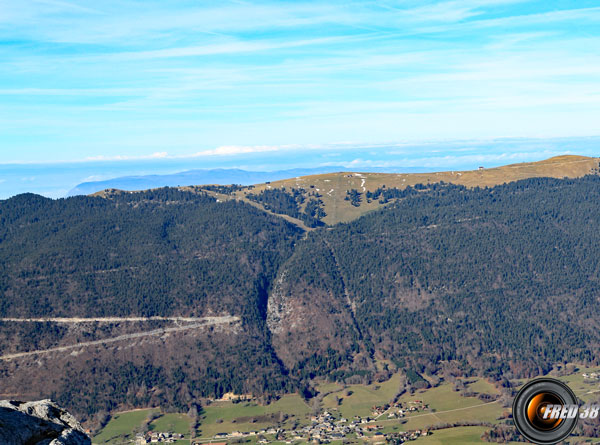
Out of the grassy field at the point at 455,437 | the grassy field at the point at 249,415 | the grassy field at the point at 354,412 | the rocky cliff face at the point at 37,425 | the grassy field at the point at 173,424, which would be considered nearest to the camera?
the rocky cliff face at the point at 37,425

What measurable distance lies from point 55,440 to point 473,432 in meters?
133

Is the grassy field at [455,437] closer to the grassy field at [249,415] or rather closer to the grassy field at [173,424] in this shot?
the grassy field at [249,415]

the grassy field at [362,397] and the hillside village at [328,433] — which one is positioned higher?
the hillside village at [328,433]

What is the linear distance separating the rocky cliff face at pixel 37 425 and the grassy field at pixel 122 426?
132390 millimetres

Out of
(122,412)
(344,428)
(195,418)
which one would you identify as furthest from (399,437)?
(122,412)

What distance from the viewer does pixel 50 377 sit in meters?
198

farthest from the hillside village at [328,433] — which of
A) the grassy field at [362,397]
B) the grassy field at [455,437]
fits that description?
the grassy field at [362,397]

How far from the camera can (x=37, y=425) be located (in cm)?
3291

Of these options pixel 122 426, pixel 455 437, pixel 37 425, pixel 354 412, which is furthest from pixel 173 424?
pixel 37 425

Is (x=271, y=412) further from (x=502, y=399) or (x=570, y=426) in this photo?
(x=570, y=426)

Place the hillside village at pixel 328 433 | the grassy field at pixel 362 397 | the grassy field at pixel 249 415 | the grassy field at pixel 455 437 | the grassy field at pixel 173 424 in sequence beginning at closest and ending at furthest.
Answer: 1. the grassy field at pixel 455 437
2. the hillside village at pixel 328 433
3. the grassy field at pixel 249 415
4. the grassy field at pixel 173 424
5. the grassy field at pixel 362 397

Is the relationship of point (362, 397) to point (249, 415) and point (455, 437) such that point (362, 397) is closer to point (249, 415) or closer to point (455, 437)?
point (249, 415)

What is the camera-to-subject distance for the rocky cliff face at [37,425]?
30.5m

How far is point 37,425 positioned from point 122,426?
485 ft
